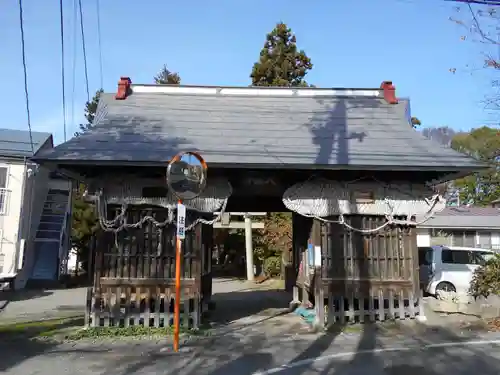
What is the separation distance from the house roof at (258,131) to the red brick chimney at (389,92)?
99 mm

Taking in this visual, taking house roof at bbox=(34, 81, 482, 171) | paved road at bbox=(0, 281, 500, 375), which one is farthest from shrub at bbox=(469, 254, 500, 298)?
house roof at bbox=(34, 81, 482, 171)

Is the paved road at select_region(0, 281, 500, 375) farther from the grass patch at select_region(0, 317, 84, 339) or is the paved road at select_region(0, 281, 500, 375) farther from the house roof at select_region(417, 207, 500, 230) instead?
the house roof at select_region(417, 207, 500, 230)

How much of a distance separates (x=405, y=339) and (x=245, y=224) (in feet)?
49.4

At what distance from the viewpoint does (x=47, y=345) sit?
7.76 m

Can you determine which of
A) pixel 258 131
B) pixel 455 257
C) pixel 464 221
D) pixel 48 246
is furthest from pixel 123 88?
pixel 464 221

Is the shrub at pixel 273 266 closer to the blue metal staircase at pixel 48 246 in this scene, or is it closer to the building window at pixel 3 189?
the blue metal staircase at pixel 48 246

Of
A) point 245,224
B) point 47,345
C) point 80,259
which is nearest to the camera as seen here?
point 47,345

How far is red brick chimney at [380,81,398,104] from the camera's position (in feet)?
38.6

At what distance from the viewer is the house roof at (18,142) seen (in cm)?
1780

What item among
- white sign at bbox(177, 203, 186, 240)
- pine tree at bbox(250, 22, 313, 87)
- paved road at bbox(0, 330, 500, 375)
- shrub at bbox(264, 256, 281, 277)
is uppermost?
pine tree at bbox(250, 22, 313, 87)

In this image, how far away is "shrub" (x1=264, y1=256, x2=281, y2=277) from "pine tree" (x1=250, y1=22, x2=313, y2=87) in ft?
34.6

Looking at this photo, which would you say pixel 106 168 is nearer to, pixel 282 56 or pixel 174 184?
pixel 174 184

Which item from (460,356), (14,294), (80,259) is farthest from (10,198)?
(460,356)

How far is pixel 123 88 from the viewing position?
11664 millimetres
